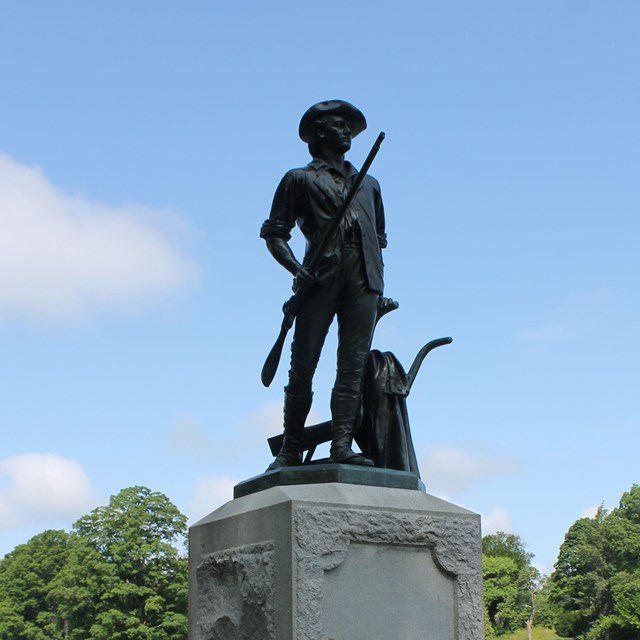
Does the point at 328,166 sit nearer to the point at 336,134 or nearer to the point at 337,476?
the point at 336,134

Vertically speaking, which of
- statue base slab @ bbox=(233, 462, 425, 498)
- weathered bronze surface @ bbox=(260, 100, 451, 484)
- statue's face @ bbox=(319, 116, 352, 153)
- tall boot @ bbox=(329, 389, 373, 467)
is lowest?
statue base slab @ bbox=(233, 462, 425, 498)

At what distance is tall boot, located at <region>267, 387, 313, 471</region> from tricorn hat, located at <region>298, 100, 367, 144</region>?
201cm

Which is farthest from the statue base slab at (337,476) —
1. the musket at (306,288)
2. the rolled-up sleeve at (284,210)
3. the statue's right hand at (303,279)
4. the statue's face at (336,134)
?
the statue's face at (336,134)

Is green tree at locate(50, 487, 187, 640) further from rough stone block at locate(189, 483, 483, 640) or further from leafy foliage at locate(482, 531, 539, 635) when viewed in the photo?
leafy foliage at locate(482, 531, 539, 635)

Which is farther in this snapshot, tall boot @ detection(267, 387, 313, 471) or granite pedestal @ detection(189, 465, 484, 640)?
tall boot @ detection(267, 387, 313, 471)

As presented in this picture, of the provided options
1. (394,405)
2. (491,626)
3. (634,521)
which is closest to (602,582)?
(634,521)

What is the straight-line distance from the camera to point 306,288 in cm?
778

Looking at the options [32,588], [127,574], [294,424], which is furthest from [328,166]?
[32,588]

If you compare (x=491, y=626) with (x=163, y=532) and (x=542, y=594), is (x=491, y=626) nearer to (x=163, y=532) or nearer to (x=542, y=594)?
(x=542, y=594)

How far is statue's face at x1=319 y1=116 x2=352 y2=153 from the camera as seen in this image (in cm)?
814

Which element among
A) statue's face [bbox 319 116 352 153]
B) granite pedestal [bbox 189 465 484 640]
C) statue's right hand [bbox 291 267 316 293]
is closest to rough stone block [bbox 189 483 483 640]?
granite pedestal [bbox 189 465 484 640]

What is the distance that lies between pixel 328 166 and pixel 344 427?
6.49 ft

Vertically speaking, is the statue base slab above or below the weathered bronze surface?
below

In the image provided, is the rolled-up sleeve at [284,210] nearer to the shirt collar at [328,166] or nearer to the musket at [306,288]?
the shirt collar at [328,166]
